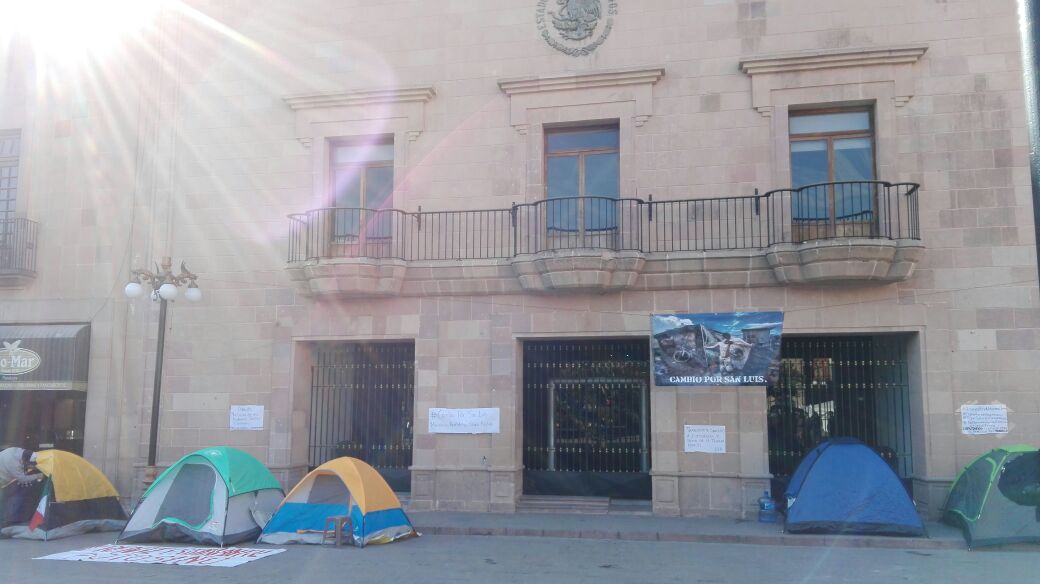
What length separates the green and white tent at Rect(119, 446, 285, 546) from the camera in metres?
12.5

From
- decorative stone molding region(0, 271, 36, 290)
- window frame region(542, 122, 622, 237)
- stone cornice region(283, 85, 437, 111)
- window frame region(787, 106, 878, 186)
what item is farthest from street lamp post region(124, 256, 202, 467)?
window frame region(787, 106, 878, 186)

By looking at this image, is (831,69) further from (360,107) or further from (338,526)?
(338,526)

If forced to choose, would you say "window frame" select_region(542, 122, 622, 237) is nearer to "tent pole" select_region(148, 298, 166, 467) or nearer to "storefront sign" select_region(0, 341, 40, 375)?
"tent pole" select_region(148, 298, 166, 467)

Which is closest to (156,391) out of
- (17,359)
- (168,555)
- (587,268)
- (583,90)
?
(168,555)

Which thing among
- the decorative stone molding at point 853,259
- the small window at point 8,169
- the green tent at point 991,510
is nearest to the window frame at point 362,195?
the small window at point 8,169

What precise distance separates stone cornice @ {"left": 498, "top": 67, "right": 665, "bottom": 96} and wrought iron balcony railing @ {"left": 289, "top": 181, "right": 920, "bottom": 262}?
2123 mm

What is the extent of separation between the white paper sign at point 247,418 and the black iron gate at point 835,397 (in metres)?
9.53

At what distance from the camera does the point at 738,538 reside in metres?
12.5

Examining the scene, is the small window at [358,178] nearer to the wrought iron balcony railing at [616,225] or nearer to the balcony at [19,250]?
the wrought iron balcony railing at [616,225]

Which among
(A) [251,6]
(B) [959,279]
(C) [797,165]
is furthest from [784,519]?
(A) [251,6]

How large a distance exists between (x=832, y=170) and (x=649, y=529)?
6.93 metres

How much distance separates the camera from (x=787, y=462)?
1501 centimetres

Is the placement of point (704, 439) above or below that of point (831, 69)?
below

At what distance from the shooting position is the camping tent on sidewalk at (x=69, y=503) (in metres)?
13.3
